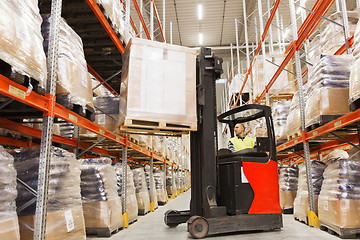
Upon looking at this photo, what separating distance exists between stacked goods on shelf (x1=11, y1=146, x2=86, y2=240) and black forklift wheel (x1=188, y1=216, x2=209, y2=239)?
1296 millimetres

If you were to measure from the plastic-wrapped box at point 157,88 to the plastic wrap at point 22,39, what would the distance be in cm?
103

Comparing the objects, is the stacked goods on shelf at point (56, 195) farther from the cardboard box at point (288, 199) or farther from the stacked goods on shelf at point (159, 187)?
the stacked goods on shelf at point (159, 187)

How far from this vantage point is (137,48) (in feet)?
11.3

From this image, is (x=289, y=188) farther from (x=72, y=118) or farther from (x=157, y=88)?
(x=72, y=118)

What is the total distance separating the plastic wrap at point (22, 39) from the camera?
6.72 feet

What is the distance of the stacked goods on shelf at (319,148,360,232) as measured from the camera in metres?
3.62

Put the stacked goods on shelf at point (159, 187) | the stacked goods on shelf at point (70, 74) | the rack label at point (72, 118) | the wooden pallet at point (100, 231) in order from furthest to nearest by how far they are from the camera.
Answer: the stacked goods on shelf at point (159, 187), the wooden pallet at point (100, 231), the rack label at point (72, 118), the stacked goods on shelf at point (70, 74)

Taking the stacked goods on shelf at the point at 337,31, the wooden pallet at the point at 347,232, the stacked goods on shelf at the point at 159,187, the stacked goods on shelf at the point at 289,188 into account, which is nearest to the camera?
the wooden pallet at the point at 347,232

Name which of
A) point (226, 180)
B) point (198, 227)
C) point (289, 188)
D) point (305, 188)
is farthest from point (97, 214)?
point (289, 188)

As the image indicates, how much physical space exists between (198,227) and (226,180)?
2.50 ft

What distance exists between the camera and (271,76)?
9.33 meters

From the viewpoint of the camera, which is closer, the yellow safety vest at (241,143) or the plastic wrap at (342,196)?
the plastic wrap at (342,196)

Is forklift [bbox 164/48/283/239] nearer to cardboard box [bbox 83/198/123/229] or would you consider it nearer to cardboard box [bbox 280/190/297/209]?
cardboard box [bbox 83/198/123/229]

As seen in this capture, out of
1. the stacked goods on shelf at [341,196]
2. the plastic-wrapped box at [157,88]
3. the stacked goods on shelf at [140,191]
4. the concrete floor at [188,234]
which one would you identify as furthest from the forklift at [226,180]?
the stacked goods on shelf at [140,191]
